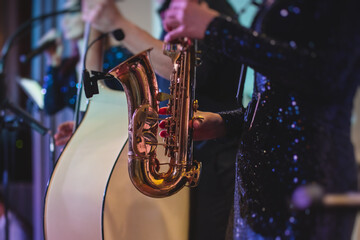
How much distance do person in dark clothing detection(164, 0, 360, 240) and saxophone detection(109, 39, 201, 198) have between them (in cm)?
19

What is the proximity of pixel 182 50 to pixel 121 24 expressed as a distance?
68 centimetres

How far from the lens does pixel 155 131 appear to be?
1.24 m

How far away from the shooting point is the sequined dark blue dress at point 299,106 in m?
0.83

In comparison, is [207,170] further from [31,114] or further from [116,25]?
[31,114]

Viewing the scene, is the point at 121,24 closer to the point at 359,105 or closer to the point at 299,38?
the point at 299,38

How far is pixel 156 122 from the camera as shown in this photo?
4.00 ft

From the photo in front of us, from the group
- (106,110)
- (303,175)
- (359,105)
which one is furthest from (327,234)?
(106,110)

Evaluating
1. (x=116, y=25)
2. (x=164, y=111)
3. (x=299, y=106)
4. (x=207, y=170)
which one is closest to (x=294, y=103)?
(x=299, y=106)

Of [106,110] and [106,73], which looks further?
[106,110]

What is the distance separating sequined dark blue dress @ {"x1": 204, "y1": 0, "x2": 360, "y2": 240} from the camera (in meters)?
0.83

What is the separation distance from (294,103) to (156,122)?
446mm

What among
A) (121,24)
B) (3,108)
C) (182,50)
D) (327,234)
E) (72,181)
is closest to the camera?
(327,234)

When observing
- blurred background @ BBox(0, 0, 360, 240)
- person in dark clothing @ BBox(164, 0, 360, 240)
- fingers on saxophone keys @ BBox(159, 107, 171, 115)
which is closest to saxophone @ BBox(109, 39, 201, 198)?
fingers on saxophone keys @ BBox(159, 107, 171, 115)

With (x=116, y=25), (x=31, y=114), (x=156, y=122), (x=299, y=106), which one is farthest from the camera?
(x=31, y=114)
